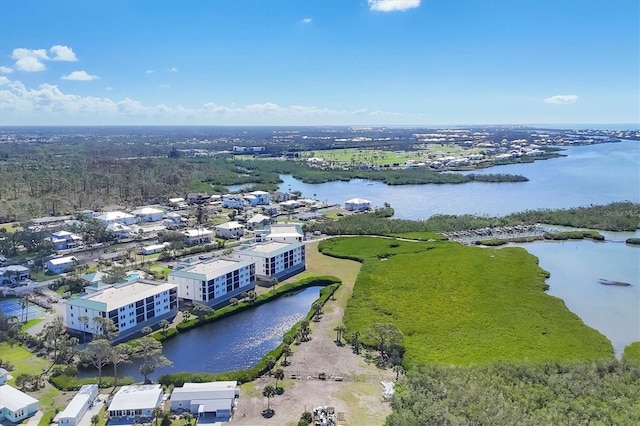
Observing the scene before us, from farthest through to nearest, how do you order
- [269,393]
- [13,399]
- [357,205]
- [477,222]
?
[357,205]
[477,222]
[269,393]
[13,399]

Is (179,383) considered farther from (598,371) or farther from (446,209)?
(446,209)

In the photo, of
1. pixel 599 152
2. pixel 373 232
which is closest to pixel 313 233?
pixel 373 232

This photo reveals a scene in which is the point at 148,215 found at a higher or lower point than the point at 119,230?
higher

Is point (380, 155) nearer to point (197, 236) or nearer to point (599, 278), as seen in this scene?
point (197, 236)

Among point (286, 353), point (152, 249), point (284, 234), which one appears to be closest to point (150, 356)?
point (286, 353)

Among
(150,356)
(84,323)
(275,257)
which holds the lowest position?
(150,356)

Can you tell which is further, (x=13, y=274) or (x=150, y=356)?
(x=13, y=274)

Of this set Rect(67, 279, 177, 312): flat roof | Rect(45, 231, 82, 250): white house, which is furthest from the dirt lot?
Rect(45, 231, 82, 250): white house
